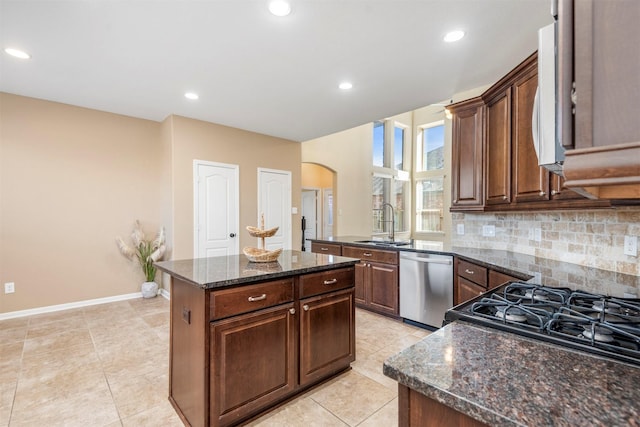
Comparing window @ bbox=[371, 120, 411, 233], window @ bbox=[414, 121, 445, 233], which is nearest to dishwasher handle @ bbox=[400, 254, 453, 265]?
window @ bbox=[371, 120, 411, 233]

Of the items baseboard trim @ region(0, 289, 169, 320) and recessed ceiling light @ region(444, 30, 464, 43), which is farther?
baseboard trim @ region(0, 289, 169, 320)

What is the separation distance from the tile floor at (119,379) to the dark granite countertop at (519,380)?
1.35 meters

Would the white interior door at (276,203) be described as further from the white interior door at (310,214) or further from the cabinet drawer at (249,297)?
the cabinet drawer at (249,297)

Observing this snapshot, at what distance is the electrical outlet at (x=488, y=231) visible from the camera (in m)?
3.12

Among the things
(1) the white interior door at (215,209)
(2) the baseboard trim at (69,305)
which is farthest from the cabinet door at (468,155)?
(2) the baseboard trim at (69,305)

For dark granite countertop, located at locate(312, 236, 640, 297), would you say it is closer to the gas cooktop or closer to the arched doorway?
the gas cooktop

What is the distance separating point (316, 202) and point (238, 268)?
243 inches

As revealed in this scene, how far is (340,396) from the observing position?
6.78 ft

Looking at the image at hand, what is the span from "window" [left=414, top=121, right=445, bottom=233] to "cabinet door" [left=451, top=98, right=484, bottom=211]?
553cm

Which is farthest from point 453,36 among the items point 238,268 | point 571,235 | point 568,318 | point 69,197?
point 69,197

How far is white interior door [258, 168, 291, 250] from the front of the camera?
17.5 ft

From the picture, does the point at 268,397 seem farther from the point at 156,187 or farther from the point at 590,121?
the point at 156,187

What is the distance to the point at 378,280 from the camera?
3.65 m

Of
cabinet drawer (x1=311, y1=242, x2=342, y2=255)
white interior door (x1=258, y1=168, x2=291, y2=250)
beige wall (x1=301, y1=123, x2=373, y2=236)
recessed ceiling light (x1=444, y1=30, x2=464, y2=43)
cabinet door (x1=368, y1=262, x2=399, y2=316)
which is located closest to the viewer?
recessed ceiling light (x1=444, y1=30, x2=464, y2=43)
